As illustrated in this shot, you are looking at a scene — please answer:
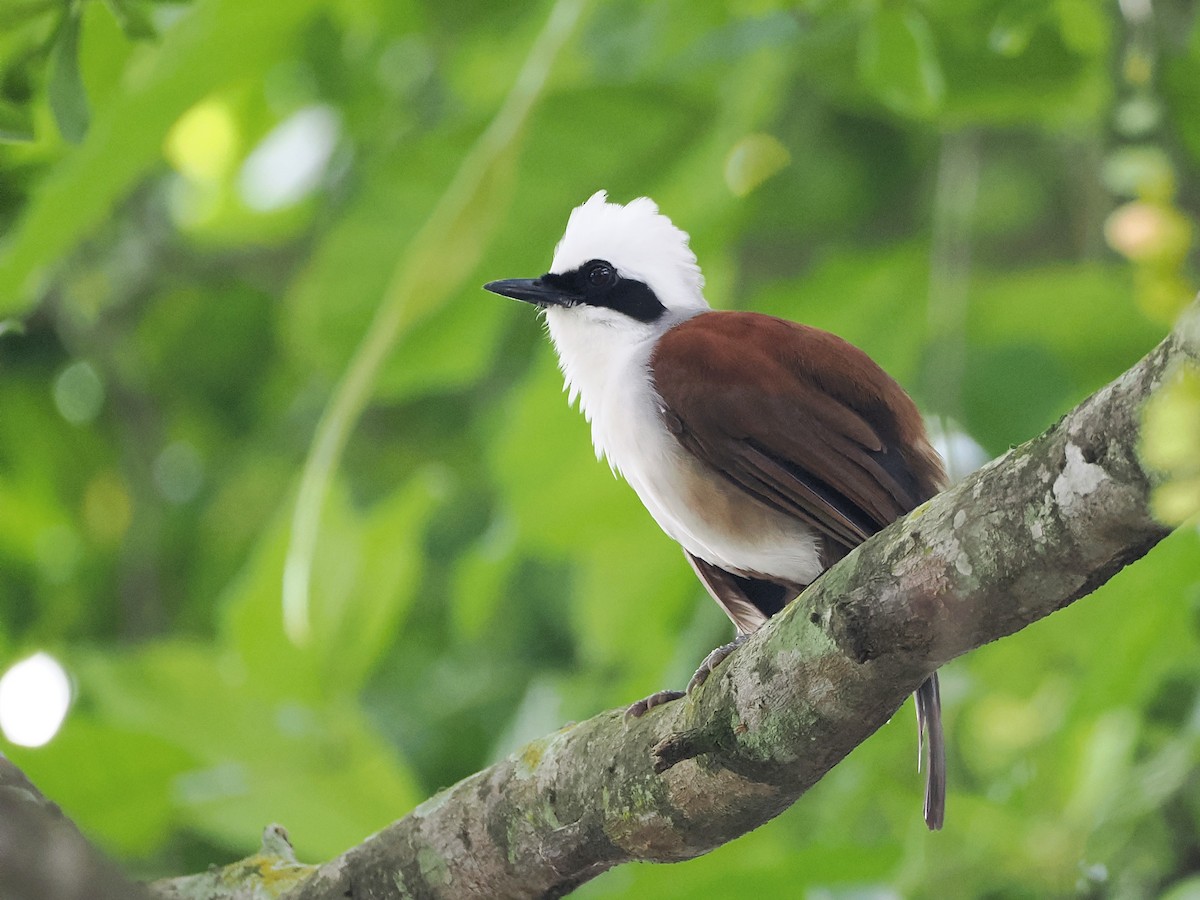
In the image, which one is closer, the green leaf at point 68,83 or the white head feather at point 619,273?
the green leaf at point 68,83

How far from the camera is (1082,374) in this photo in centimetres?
395

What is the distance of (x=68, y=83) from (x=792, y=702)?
129cm

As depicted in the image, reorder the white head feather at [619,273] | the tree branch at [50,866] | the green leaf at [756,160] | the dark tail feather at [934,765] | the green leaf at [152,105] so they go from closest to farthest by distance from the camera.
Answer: the tree branch at [50,866] → the dark tail feather at [934,765] → the green leaf at [152,105] → the white head feather at [619,273] → the green leaf at [756,160]

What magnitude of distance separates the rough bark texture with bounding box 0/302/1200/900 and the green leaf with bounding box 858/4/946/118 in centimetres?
149

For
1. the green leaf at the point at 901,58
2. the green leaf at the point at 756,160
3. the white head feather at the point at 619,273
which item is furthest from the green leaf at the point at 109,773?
the green leaf at the point at 901,58

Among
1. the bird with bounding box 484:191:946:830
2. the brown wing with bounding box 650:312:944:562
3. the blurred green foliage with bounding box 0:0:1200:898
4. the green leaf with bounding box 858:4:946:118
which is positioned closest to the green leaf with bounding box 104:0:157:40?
the blurred green foliage with bounding box 0:0:1200:898

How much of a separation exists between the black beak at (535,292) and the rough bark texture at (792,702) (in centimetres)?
113

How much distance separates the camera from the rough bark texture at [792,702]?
1.33 meters

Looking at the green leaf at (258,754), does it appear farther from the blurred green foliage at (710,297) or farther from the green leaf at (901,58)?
the green leaf at (901,58)

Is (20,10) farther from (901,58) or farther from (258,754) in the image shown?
(258,754)

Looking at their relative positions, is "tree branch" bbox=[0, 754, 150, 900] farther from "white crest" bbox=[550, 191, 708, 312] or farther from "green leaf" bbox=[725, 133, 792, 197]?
"green leaf" bbox=[725, 133, 792, 197]

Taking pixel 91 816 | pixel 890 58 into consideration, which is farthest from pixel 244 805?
pixel 890 58

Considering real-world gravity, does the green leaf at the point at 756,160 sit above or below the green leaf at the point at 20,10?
above

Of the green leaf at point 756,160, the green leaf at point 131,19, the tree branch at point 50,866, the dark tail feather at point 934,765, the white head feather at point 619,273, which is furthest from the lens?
the green leaf at point 756,160
